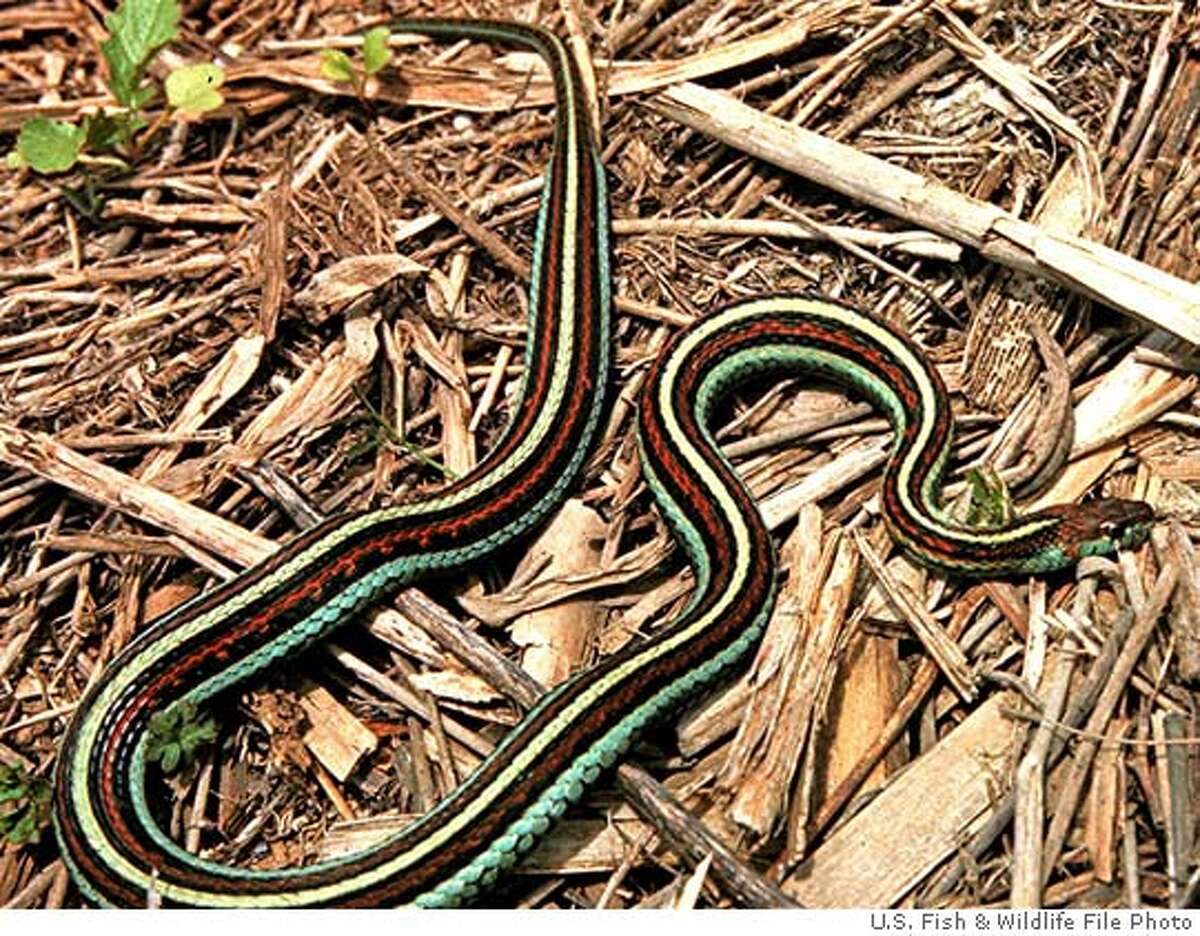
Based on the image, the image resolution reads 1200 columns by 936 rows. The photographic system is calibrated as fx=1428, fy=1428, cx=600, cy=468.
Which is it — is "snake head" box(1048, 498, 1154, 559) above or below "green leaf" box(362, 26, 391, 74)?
below

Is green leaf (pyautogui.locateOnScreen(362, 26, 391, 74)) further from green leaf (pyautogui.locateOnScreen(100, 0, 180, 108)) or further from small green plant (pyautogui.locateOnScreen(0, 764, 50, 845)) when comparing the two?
small green plant (pyautogui.locateOnScreen(0, 764, 50, 845))

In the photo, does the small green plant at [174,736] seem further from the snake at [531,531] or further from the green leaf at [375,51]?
the green leaf at [375,51]

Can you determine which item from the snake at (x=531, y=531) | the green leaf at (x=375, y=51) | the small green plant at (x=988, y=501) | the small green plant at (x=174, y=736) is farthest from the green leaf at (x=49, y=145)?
the small green plant at (x=988, y=501)

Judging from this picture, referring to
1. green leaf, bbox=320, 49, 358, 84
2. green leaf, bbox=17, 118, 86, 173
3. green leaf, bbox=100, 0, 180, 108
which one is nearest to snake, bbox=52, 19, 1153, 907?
green leaf, bbox=320, 49, 358, 84

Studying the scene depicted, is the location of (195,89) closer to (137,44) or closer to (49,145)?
(137,44)

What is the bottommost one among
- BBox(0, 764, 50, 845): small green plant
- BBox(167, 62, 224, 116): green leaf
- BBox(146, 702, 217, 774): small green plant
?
BBox(0, 764, 50, 845): small green plant

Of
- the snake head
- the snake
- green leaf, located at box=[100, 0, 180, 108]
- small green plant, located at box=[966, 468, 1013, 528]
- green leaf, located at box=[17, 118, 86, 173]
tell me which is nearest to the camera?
the snake
